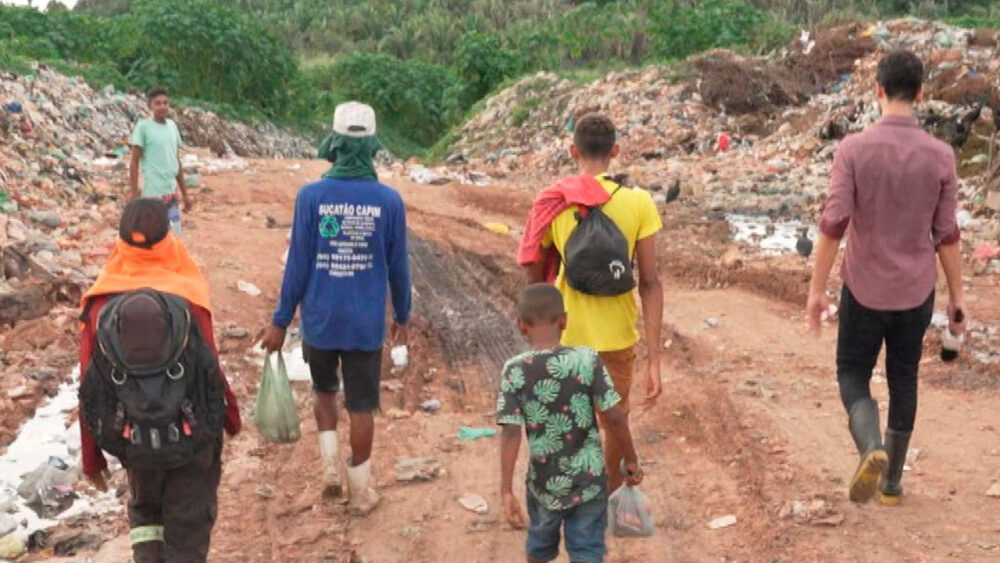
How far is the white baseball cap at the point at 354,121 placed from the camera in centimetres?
494

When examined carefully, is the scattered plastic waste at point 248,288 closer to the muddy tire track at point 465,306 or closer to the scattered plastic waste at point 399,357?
the muddy tire track at point 465,306

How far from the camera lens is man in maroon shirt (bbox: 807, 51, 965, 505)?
4.62 meters

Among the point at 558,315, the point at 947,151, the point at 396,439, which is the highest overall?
the point at 947,151

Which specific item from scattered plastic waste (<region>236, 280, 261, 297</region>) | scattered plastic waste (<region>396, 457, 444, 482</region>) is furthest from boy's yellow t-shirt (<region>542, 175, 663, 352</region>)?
scattered plastic waste (<region>236, 280, 261, 297</region>)

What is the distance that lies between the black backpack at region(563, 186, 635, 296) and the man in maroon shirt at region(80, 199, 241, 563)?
50.7 inches

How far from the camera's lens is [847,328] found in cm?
490

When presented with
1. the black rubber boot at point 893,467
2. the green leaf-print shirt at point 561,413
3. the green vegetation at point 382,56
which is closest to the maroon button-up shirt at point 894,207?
the black rubber boot at point 893,467

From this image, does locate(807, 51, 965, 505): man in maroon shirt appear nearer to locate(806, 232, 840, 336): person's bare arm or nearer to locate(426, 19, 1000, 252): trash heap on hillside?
locate(806, 232, 840, 336): person's bare arm

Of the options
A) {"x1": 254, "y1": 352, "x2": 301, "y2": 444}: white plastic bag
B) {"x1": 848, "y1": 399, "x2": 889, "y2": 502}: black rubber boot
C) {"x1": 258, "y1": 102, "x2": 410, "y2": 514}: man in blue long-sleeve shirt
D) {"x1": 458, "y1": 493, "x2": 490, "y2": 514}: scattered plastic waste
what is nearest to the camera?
{"x1": 848, "y1": 399, "x2": 889, "y2": 502}: black rubber boot

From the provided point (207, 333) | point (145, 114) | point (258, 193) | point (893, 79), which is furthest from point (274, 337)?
point (145, 114)

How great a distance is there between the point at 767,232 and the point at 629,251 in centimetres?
861

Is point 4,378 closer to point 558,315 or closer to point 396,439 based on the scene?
point 396,439

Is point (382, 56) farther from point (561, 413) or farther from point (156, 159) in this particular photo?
point (561, 413)

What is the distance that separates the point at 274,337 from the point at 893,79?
269 cm
